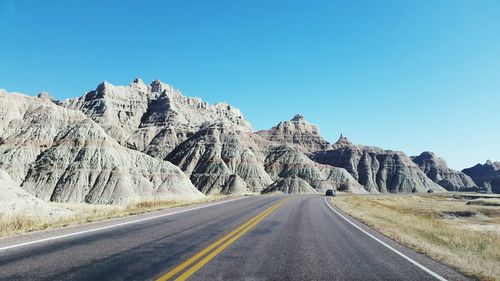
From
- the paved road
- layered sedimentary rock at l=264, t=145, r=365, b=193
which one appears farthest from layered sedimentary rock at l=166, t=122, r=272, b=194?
the paved road

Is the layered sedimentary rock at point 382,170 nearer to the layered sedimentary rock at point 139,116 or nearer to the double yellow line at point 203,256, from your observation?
the layered sedimentary rock at point 139,116

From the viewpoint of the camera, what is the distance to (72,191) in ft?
229

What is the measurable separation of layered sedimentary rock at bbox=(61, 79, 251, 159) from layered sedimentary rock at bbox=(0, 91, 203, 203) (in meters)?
50.6

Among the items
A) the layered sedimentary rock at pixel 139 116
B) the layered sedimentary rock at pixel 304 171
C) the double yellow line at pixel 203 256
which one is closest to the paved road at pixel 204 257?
the double yellow line at pixel 203 256

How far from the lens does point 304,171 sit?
5379 inches

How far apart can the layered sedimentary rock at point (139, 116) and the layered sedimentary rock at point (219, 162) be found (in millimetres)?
13719

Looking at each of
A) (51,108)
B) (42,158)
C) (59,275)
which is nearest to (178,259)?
(59,275)

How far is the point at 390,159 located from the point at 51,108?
484 ft

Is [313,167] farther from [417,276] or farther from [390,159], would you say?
[417,276]

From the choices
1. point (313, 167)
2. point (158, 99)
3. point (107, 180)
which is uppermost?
point (158, 99)

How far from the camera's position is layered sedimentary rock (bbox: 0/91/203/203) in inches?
2788

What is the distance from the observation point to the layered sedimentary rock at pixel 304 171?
132m

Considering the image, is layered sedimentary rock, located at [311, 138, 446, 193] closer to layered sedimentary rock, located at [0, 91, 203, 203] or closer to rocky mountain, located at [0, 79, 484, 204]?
rocky mountain, located at [0, 79, 484, 204]

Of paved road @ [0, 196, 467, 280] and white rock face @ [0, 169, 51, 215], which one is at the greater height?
white rock face @ [0, 169, 51, 215]
